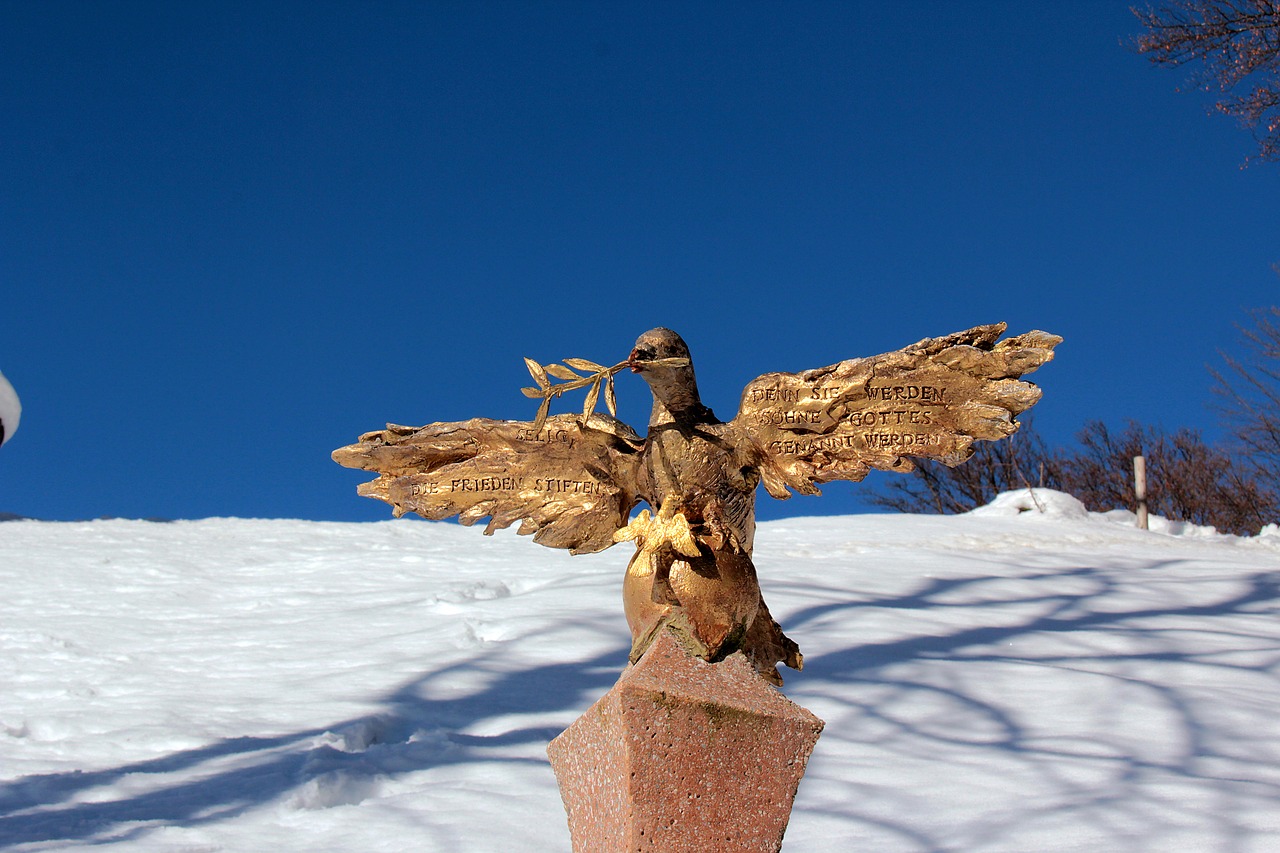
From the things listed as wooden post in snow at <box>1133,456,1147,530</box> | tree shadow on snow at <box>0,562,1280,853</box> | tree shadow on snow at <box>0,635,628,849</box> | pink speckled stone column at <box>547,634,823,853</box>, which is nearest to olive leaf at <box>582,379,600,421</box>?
pink speckled stone column at <box>547,634,823,853</box>

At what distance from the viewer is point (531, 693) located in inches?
183

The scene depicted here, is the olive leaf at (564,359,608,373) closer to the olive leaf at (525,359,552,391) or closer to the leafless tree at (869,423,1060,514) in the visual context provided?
the olive leaf at (525,359,552,391)

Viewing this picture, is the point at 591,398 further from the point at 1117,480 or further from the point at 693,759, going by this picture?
the point at 1117,480

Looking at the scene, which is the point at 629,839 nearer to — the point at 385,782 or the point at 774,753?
the point at 774,753

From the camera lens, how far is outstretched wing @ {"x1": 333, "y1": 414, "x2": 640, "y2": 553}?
266 centimetres

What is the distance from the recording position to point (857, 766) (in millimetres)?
3807

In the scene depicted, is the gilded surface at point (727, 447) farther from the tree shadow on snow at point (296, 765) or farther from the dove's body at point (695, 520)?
the tree shadow on snow at point (296, 765)

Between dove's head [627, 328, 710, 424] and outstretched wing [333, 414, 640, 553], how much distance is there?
15 cm

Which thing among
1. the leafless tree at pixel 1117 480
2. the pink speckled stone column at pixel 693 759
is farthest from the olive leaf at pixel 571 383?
the leafless tree at pixel 1117 480

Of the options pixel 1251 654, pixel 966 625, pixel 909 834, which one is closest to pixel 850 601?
pixel 966 625

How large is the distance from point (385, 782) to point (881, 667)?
2425 millimetres

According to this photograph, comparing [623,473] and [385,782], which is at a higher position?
[623,473]

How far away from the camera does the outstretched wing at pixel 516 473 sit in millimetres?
2658

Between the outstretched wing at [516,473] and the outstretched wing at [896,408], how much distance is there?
0.38 m
